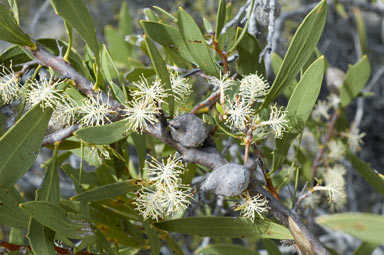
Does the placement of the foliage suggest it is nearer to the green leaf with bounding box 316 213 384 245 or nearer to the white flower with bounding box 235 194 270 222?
the white flower with bounding box 235 194 270 222

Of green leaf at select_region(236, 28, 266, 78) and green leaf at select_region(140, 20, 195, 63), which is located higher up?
green leaf at select_region(140, 20, 195, 63)

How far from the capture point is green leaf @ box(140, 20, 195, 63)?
2.71 ft

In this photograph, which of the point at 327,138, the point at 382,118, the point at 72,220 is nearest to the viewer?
the point at 72,220

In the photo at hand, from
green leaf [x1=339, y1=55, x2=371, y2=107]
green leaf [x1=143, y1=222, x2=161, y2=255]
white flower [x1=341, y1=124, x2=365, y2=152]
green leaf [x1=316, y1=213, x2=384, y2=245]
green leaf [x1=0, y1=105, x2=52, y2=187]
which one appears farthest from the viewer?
white flower [x1=341, y1=124, x2=365, y2=152]

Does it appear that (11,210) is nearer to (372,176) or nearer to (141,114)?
(141,114)

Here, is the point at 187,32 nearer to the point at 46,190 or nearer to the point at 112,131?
the point at 112,131

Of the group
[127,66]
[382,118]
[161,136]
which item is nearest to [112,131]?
[161,136]

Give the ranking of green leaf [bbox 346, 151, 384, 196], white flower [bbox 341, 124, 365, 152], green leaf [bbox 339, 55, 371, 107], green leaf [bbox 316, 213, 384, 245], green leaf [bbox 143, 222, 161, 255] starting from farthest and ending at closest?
1. white flower [bbox 341, 124, 365, 152]
2. green leaf [bbox 339, 55, 371, 107]
3. green leaf [bbox 346, 151, 384, 196]
4. green leaf [bbox 143, 222, 161, 255]
5. green leaf [bbox 316, 213, 384, 245]

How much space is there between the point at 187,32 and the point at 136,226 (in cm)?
59

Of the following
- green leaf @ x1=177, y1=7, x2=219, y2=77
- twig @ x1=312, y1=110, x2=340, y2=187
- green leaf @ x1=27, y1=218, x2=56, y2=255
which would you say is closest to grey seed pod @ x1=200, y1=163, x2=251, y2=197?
green leaf @ x1=177, y1=7, x2=219, y2=77

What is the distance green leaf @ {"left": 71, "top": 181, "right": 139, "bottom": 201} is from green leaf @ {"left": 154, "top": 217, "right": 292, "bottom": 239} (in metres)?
0.10

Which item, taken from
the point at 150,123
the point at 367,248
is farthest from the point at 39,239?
the point at 367,248

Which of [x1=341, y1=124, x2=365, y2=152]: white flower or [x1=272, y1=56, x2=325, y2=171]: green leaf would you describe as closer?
[x1=272, y1=56, x2=325, y2=171]: green leaf

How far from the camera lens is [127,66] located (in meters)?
1.58
